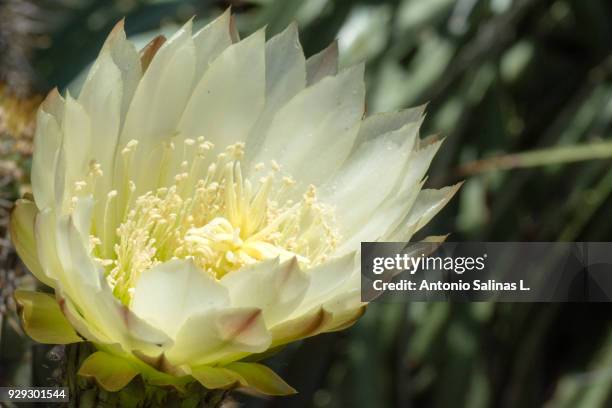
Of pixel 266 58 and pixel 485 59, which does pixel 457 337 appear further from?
pixel 266 58

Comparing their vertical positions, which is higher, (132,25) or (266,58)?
(132,25)

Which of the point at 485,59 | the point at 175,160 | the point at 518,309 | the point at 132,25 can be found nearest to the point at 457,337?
the point at 518,309

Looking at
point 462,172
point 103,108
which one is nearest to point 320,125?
point 103,108

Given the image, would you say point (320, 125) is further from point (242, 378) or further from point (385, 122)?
point (242, 378)

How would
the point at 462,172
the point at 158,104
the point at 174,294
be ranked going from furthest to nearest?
1. the point at 462,172
2. the point at 158,104
3. the point at 174,294

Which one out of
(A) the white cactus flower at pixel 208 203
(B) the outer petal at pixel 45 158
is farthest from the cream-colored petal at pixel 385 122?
A: (B) the outer petal at pixel 45 158

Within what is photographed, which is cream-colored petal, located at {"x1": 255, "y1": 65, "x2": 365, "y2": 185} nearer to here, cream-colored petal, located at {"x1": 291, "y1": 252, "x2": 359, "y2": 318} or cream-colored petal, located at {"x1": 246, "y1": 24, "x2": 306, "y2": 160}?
cream-colored petal, located at {"x1": 246, "y1": 24, "x2": 306, "y2": 160}

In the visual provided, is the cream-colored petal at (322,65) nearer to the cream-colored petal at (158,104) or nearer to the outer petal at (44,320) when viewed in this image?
the cream-colored petal at (158,104)
